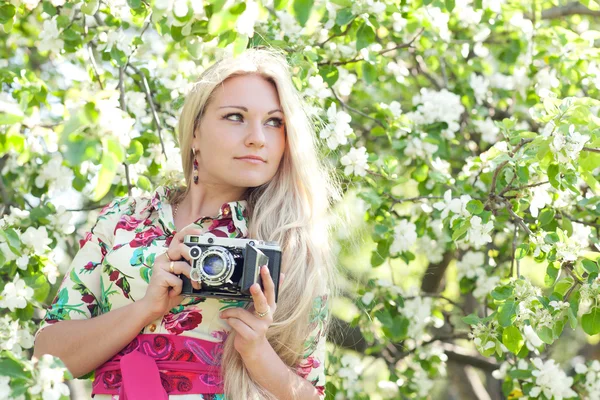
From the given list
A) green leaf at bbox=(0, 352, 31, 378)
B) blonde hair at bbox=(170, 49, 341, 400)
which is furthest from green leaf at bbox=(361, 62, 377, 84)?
green leaf at bbox=(0, 352, 31, 378)

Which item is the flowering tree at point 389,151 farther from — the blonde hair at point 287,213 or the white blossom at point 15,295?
the blonde hair at point 287,213

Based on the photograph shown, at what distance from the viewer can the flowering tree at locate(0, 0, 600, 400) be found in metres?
2.13

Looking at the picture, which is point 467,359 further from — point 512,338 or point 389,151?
point 512,338

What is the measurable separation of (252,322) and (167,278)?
21 centimetres

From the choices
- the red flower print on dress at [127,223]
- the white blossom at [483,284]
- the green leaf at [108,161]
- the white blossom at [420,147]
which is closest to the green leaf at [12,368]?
the green leaf at [108,161]

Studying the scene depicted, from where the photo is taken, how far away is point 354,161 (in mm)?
2773

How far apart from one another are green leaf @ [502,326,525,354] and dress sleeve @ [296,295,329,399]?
49cm

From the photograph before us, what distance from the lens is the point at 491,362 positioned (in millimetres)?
3975

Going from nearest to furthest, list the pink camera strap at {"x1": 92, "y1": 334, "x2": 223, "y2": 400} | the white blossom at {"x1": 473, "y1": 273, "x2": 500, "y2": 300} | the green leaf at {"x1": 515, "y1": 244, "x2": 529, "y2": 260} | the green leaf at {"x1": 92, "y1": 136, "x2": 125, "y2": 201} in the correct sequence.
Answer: the green leaf at {"x1": 92, "y1": 136, "x2": 125, "y2": 201} < the pink camera strap at {"x1": 92, "y1": 334, "x2": 223, "y2": 400} < the green leaf at {"x1": 515, "y1": 244, "x2": 529, "y2": 260} < the white blossom at {"x1": 473, "y1": 273, "x2": 500, "y2": 300}

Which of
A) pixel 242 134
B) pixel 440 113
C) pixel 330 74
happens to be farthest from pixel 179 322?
pixel 440 113

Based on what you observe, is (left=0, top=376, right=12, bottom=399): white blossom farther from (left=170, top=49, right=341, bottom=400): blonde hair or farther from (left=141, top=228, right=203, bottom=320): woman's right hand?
(left=170, top=49, right=341, bottom=400): blonde hair

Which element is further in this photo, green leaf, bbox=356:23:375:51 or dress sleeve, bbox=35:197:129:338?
green leaf, bbox=356:23:375:51

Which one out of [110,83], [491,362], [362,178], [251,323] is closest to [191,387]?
[251,323]

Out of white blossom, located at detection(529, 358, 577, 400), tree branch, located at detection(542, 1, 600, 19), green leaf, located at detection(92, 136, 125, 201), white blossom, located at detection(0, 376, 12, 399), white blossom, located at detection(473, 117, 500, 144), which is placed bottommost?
white blossom, located at detection(529, 358, 577, 400)
